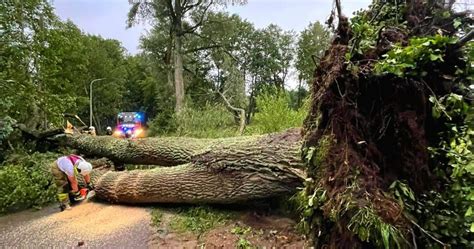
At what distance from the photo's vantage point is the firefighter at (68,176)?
20.2 feet

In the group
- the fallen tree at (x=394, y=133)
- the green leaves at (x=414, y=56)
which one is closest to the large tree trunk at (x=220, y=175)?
the fallen tree at (x=394, y=133)

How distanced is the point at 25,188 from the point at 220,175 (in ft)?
12.9

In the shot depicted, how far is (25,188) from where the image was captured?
240 inches

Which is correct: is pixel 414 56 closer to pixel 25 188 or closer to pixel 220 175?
pixel 220 175

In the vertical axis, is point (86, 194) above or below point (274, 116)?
below

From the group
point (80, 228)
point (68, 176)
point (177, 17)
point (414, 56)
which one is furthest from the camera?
point (177, 17)

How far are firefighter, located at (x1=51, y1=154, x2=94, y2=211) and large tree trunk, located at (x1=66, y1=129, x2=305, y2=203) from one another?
385 mm

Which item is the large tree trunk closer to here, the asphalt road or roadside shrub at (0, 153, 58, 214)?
the asphalt road

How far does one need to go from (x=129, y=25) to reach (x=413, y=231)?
17840 mm

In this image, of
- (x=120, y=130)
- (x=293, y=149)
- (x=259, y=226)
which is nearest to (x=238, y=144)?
(x=293, y=149)

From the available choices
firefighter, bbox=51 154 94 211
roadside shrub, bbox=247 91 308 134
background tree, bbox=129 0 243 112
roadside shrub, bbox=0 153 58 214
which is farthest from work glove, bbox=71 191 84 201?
background tree, bbox=129 0 243 112

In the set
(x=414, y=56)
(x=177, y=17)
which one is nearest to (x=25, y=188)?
(x=414, y=56)

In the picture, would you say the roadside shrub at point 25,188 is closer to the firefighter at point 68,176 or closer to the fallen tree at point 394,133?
the firefighter at point 68,176

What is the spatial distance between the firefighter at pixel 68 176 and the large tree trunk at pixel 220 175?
15.1 inches
